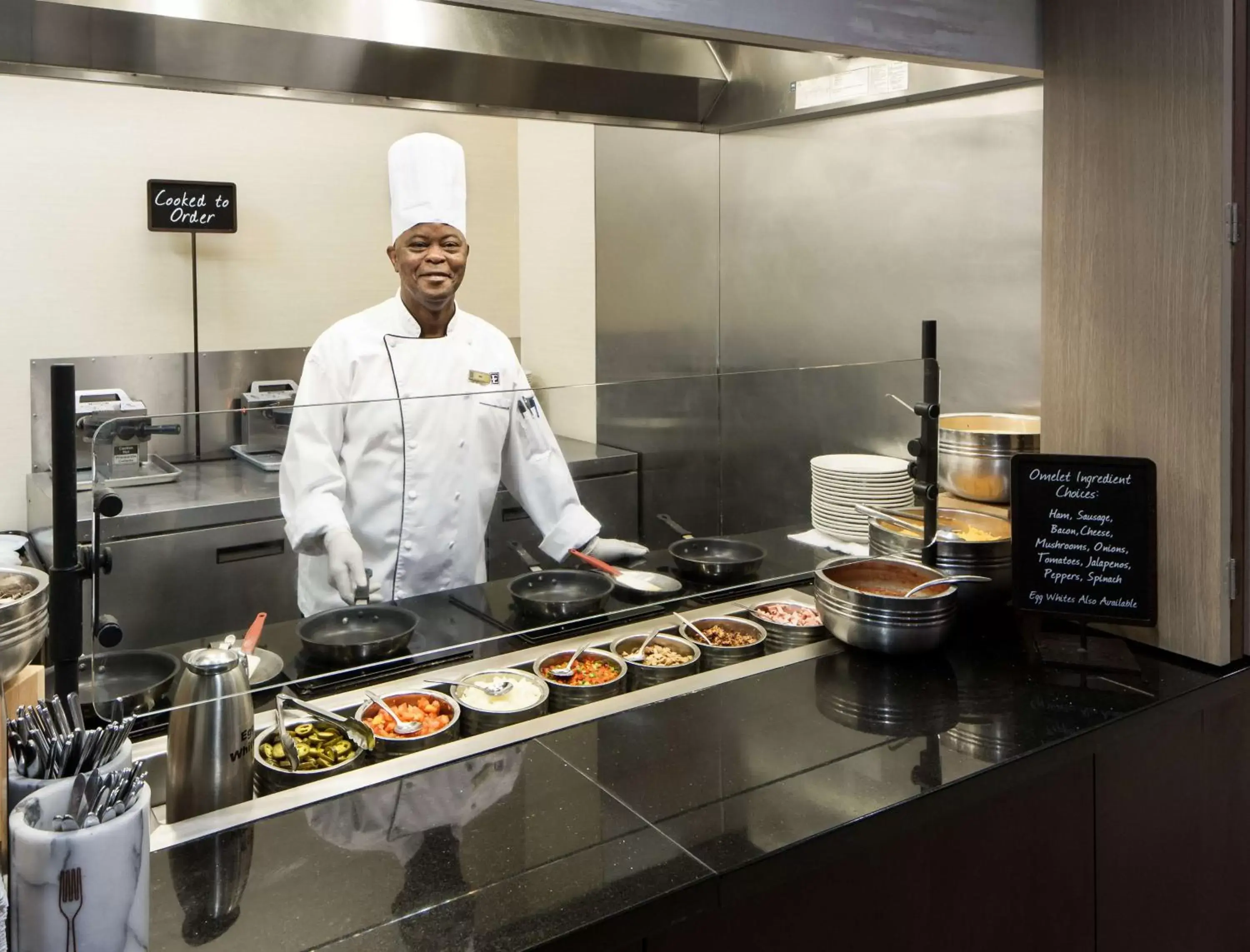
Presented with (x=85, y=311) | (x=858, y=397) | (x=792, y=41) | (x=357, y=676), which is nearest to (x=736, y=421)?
(x=858, y=397)

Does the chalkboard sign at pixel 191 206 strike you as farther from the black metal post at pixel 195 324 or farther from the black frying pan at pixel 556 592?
the black frying pan at pixel 556 592

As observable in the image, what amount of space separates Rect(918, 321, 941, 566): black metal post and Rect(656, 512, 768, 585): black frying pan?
32 centimetres

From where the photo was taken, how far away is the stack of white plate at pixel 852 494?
6.65 ft

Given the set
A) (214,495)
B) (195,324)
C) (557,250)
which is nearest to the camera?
(214,495)

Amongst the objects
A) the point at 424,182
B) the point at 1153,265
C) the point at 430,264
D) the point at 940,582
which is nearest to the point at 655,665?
the point at 940,582

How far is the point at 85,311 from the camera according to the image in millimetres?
3293

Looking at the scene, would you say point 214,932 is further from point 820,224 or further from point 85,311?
point 85,311

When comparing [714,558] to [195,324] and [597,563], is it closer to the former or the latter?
[597,563]

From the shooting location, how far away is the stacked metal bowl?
1236 mm

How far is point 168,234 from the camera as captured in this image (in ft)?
11.2

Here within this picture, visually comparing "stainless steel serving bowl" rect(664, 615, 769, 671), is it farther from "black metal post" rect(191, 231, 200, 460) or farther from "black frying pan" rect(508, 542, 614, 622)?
"black metal post" rect(191, 231, 200, 460)

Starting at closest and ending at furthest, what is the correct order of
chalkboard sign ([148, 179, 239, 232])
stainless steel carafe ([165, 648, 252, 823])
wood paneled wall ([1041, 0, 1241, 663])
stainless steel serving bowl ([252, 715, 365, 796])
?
stainless steel carafe ([165, 648, 252, 823])
stainless steel serving bowl ([252, 715, 365, 796])
wood paneled wall ([1041, 0, 1241, 663])
chalkboard sign ([148, 179, 239, 232])

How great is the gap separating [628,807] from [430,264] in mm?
1527

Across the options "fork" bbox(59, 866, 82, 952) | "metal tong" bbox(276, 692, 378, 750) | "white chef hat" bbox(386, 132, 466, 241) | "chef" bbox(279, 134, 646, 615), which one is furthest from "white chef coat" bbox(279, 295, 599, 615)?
"white chef hat" bbox(386, 132, 466, 241)
